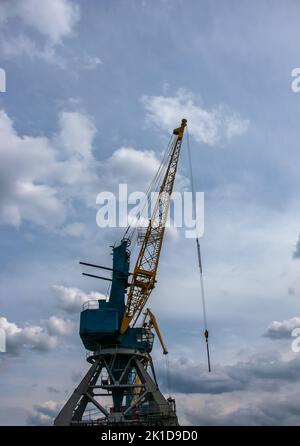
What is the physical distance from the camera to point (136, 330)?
248ft

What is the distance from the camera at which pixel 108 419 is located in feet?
217

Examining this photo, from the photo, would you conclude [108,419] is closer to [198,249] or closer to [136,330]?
[136,330]
